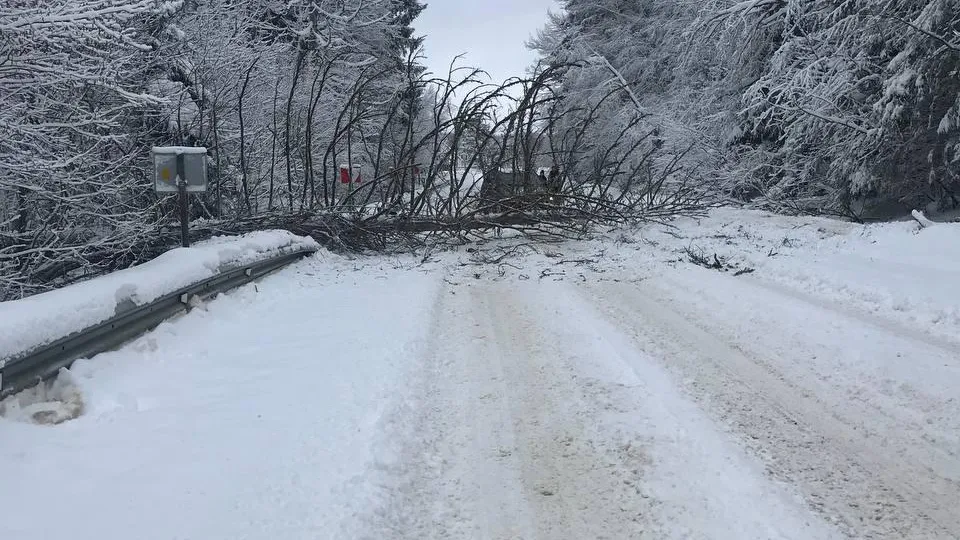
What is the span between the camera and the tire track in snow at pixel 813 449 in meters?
2.54

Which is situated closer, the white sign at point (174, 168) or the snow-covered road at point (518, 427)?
the snow-covered road at point (518, 427)

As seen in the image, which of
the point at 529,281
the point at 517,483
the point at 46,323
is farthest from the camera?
the point at 529,281

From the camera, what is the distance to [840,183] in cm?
1551

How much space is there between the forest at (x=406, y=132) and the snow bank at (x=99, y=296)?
188 cm

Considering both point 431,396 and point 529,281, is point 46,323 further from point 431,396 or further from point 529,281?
point 529,281

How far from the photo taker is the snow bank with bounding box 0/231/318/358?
11.0 feet

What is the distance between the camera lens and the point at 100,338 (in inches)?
159

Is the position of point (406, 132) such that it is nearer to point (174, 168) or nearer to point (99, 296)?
point (174, 168)

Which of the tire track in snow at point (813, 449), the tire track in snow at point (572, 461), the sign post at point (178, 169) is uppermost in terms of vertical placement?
the sign post at point (178, 169)

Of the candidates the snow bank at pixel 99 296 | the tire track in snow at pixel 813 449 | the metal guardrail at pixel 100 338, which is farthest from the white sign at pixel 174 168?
the tire track in snow at pixel 813 449

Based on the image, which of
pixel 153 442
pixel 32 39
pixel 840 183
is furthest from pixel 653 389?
pixel 840 183

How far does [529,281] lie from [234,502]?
5.59 m

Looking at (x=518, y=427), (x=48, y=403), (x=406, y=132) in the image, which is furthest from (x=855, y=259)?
(x=406, y=132)

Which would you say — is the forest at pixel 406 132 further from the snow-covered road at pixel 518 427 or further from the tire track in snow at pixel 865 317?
the tire track in snow at pixel 865 317
